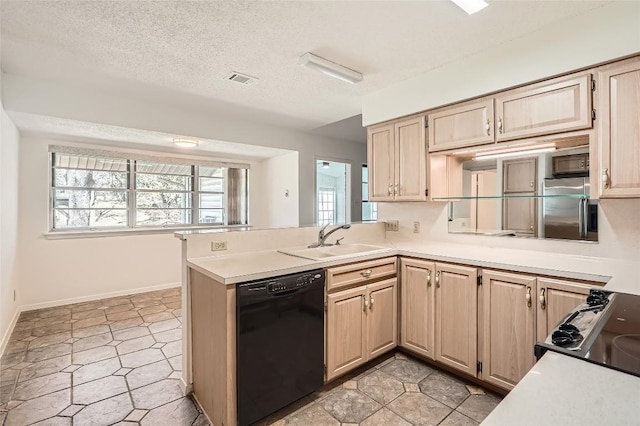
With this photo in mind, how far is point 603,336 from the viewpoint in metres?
0.96

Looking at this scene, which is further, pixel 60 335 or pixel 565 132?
pixel 60 335

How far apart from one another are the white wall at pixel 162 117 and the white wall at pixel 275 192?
0.16 meters

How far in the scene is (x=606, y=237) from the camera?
7.12 feet

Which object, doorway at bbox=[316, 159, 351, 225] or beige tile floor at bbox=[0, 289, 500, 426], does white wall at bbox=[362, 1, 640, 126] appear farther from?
doorway at bbox=[316, 159, 351, 225]

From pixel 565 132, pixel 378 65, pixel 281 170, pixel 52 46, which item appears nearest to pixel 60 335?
pixel 52 46

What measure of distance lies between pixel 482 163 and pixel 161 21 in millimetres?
2857

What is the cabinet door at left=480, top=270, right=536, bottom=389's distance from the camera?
6.42 feet

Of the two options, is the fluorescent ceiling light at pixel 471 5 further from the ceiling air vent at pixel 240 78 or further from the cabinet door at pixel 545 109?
the ceiling air vent at pixel 240 78

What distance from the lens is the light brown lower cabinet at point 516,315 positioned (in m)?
1.84

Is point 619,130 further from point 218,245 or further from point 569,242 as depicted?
point 218,245

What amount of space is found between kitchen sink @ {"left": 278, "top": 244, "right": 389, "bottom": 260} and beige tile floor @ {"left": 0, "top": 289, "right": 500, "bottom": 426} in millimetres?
946

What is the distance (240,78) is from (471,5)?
2050 mm

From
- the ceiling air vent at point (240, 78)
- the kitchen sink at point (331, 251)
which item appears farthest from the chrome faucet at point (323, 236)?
the ceiling air vent at point (240, 78)

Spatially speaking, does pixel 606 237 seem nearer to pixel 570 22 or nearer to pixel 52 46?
pixel 570 22
